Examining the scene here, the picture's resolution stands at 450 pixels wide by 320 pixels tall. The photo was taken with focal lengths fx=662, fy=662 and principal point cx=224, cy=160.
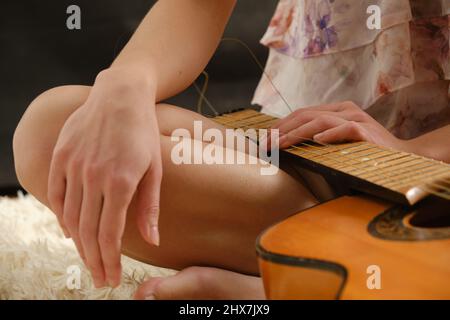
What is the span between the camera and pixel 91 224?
1.89 feet

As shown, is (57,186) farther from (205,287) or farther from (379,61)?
(379,61)

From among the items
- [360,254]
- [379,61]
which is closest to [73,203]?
[360,254]

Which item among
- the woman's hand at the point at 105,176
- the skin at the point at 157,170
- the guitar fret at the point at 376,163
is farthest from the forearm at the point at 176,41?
the guitar fret at the point at 376,163

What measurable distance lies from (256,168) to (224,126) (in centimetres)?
16

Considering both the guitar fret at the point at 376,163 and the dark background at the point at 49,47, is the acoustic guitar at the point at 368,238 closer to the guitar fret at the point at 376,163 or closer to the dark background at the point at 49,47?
the guitar fret at the point at 376,163

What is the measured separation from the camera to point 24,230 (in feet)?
3.55

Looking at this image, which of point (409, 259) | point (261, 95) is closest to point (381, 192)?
point (409, 259)

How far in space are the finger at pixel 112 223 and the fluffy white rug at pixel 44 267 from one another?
0.83 ft

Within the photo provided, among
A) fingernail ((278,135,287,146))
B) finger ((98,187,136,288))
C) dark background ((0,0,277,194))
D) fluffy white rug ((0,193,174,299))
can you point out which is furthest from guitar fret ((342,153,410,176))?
dark background ((0,0,277,194))

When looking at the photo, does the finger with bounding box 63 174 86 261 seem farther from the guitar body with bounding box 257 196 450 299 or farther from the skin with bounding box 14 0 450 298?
the guitar body with bounding box 257 196 450 299

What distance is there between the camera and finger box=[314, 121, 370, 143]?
0.73 m

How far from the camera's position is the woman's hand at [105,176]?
57 centimetres
